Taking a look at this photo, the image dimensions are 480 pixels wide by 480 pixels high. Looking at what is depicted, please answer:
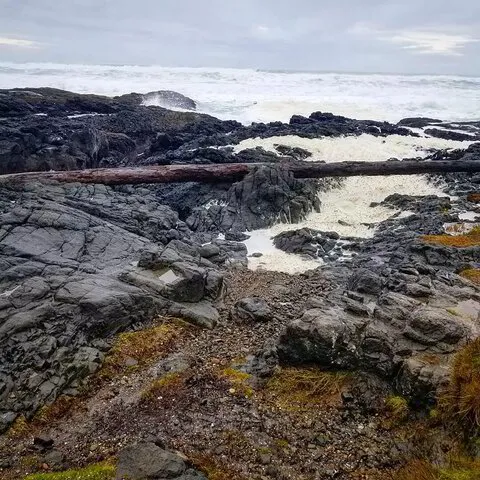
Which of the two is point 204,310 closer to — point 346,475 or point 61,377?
point 61,377

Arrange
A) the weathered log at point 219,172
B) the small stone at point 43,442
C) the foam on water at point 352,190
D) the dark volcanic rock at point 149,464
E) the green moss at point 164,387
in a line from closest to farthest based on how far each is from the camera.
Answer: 1. the dark volcanic rock at point 149,464
2. the small stone at point 43,442
3. the green moss at point 164,387
4. the foam on water at point 352,190
5. the weathered log at point 219,172

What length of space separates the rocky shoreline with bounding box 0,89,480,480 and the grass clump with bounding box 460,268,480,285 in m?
0.05

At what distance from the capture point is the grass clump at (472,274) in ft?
39.0

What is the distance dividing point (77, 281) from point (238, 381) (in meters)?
4.45

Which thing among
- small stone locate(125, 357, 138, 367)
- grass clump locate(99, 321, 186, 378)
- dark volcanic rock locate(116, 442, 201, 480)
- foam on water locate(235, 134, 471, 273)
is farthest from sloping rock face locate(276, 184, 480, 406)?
foam on water locate(235, 134, 471, 273)

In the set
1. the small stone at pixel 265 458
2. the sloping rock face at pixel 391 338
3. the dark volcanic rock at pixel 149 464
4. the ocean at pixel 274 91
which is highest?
the ocean at pixel 274 91

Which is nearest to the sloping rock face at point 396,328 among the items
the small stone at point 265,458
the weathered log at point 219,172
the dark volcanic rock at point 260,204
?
the small stone at point 265,458

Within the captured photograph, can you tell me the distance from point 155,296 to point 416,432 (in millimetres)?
6350

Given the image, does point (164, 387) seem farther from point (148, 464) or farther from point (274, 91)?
point (274, 91)

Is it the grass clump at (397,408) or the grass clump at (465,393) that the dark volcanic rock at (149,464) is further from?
the grass clump at (465,393)

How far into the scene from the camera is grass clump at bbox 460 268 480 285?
1189 cm

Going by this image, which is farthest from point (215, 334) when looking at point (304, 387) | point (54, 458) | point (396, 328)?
point (54, 458)

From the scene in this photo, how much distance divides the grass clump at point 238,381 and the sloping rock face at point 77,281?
81.6 inches

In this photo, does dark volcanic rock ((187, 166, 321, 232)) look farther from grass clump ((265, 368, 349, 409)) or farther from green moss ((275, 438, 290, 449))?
green moss ((275, 438, 290, 449))
